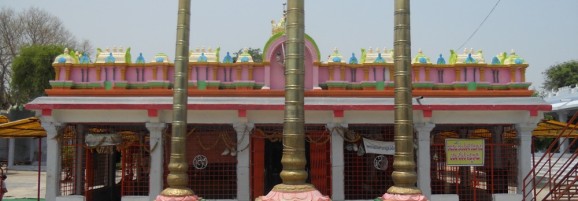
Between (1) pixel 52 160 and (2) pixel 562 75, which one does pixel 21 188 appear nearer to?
(1) pixel 52 160

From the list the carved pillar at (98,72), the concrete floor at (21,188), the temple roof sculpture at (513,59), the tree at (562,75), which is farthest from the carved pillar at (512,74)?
the tree at (562,75)

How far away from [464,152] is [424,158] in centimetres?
108

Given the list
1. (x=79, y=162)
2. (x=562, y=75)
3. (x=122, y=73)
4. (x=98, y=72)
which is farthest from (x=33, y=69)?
(x=562, y=75)

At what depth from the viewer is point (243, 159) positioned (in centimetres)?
1343

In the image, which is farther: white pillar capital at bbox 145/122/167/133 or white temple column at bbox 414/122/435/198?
white temple column at bbox 414/122/435/198

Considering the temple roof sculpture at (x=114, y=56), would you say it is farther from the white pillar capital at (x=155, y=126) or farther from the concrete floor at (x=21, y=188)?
the concrete floor at (x=21, y=188)

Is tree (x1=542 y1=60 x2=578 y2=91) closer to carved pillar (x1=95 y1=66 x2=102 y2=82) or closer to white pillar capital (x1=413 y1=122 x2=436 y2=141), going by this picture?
white pillar capital (x1=413 y1=122 x2=436 y2=141)

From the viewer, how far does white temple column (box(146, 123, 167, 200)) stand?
13195mm

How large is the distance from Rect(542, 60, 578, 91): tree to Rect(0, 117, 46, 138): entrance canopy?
51431 millimetres

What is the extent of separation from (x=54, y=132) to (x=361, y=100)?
24.9 ft

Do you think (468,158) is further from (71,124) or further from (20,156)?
(20,156)

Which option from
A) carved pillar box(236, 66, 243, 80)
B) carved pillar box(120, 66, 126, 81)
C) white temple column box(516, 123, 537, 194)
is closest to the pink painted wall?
carved pillar box(236, 66, 243, 80)

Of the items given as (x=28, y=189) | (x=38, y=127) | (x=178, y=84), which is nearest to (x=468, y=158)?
(x=178, y=84)

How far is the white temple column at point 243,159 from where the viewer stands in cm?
1334
